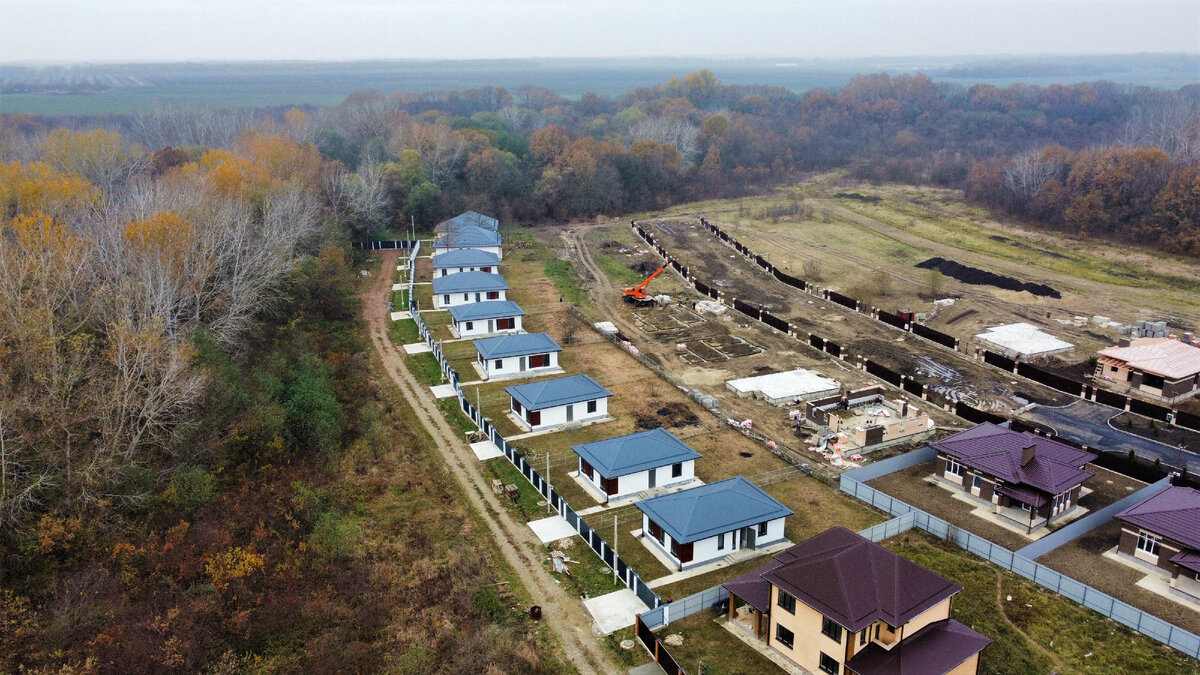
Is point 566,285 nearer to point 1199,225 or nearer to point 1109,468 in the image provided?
point 1109,468

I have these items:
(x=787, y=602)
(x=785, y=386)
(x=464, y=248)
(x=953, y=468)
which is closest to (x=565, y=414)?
(x=785, y=386)

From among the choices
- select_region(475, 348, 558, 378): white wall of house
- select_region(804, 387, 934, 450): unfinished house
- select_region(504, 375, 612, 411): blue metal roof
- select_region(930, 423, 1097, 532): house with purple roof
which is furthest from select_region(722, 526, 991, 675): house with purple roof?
select_region(475, 348, 558, 378): white wall of house

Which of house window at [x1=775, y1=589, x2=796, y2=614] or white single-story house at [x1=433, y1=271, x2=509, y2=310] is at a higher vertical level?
white single-story house at [x1=433, y1=271, x2=509, y2=310]

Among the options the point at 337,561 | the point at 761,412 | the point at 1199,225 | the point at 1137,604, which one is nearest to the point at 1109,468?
the point at 1137,604

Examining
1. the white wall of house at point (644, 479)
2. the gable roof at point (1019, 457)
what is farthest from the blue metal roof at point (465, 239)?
the gable roof at point (1019, 457)

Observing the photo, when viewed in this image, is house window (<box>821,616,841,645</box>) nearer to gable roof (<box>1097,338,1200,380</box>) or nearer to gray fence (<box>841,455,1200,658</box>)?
gray fence (<box>841,455,1200,658</box>)

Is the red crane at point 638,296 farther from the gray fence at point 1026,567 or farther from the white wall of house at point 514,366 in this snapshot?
the gray fence at point 1026,567
